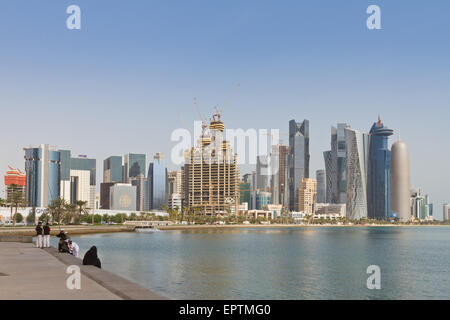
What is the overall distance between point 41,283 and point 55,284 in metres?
0.92

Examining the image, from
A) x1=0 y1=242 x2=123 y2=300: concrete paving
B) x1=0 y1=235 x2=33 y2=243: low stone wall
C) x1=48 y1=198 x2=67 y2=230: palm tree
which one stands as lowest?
x1=48 y1=198 x2=67 y2=230: palm tree

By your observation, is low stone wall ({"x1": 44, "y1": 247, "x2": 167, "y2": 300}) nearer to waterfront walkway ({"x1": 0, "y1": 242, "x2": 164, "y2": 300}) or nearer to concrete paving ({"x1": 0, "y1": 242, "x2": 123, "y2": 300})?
waterfront walkway ({"x1": 0, "y1": 242, "x2": 164, "y2": 300})

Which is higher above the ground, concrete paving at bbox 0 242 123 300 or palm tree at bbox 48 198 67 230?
concrete paving at bbox 0 242 123 300

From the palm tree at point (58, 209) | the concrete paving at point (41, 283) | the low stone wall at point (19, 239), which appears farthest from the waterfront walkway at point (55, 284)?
the palm tree at point (58, 209)

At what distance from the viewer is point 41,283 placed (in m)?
23.7

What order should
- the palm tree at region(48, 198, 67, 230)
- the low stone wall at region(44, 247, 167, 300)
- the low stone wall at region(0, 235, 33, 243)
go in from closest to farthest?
the low stone wall at region(44, 247, 167, 300) < the low stone wall at region(0, 235, 33, 243) < the palm tree at region(48, 198, 67, 230)

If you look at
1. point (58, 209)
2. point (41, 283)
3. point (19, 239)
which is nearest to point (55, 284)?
point (41, 283)

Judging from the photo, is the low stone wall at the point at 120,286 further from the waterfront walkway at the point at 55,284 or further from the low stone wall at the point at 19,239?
the low stone wall at the point at 19,239

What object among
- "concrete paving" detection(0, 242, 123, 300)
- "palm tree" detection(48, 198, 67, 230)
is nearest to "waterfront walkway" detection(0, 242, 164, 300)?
"concrete paving" detection(0, 242, 123, 300)

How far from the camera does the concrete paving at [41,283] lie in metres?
19.9

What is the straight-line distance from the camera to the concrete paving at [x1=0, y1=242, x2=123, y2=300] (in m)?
19.9
